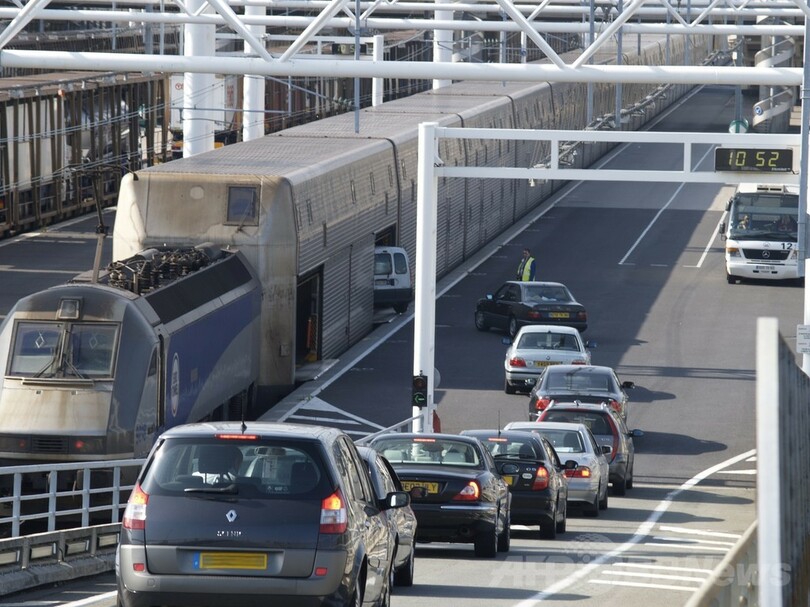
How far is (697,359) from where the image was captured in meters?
36.5

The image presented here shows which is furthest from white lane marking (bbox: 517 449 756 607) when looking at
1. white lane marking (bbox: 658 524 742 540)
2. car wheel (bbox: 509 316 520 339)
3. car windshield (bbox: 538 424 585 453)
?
car wheel (bbox: 509 316 520 339)

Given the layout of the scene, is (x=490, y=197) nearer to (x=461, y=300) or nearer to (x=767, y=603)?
(x=461, y=300)

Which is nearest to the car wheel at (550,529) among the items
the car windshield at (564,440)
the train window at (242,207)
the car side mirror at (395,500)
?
the car windshield at (564,440)

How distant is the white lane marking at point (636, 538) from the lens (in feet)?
47.1

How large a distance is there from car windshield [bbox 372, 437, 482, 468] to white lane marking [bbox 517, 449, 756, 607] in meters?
1.52

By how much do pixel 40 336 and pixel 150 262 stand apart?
2894mm

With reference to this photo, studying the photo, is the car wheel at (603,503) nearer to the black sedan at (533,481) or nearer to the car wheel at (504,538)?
the black sedan at (533,481)

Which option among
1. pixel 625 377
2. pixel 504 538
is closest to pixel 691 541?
pixel 504 538

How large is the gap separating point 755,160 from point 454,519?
11833 millimetres

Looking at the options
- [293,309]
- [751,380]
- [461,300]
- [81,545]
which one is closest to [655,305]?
[461,300]

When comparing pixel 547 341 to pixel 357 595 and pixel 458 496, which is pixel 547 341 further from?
pixel 357 595

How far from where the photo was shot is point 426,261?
89.1ft

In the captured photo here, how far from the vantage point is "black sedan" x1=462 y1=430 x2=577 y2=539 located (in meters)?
18.7

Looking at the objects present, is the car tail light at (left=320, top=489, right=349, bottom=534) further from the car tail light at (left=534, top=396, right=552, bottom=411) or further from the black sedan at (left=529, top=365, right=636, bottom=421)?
the car tail light at (left=534, top=396, right=552, bottom=411)
